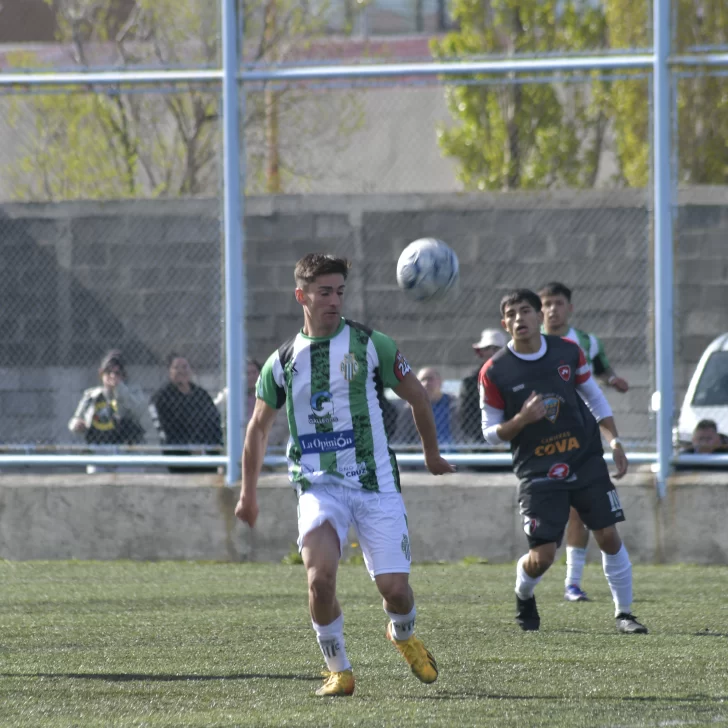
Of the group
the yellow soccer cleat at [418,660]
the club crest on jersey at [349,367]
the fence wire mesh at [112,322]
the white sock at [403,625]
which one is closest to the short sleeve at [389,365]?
the club crest on jersey at [349,367]

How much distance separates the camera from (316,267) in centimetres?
556

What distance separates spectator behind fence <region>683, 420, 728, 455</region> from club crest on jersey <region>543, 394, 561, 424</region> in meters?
3.47

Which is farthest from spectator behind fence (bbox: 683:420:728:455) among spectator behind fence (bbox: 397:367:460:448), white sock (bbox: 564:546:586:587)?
white sock (bbox: 564:546:586:587)

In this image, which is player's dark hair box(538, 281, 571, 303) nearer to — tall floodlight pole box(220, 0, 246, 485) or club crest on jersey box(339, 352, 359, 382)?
tall floodlight pole box(220, 0, 246, 485)

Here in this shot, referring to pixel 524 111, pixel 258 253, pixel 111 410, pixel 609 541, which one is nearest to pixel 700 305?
pixel 258 253

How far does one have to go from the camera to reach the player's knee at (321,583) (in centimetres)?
548

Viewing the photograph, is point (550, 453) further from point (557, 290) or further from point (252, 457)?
point (252, 457)

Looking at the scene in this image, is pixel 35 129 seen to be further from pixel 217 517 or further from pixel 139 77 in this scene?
pixel 217 517

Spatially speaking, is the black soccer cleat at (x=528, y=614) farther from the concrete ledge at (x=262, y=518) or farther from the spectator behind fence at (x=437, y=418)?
the spectator behind fence at (x=437, y=418)

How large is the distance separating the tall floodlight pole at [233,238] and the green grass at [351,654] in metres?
1.20

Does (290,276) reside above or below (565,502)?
above

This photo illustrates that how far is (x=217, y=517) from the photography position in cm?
1105

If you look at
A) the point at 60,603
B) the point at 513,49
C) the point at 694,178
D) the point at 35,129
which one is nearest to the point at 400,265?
the point at 60,603

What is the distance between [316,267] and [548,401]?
222cm
